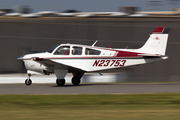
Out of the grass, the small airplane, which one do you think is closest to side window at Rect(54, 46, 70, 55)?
the small airplane

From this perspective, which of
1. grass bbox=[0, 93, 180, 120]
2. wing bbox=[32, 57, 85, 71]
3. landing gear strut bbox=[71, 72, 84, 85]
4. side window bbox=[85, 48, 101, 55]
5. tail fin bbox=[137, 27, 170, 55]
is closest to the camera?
grass bbox=[0, 93, 180, 120]

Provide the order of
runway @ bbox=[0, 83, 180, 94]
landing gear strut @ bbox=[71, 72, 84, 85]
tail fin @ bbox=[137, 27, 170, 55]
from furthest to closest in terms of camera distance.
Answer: landing gear strut @ bbox=[71, 72, 84, 85] < tail fin @ bbox=[137, 27, 170, 55] < runway @ bbox=[0, 83, 180, 94]

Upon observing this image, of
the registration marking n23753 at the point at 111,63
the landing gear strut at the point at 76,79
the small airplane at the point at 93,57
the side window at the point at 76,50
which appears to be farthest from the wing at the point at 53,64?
the registration marking n23753 at the point at 111,63

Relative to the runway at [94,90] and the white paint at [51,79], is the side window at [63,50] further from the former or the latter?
the white paint at [51,79]

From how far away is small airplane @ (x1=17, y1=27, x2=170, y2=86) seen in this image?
15.0m

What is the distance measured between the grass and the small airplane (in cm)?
501

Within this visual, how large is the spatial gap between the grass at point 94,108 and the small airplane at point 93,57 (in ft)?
16.4

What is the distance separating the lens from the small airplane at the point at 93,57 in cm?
1498

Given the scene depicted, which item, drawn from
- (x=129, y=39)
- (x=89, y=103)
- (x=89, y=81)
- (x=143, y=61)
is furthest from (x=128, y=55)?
(x=129, y=39)

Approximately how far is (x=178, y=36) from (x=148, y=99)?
1918cm

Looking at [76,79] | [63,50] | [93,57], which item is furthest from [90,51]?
[76,79]

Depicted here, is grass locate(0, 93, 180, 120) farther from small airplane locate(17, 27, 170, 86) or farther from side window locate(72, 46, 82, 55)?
side window locate(72, 46, 82, 55)

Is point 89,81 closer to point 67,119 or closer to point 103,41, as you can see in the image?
point 103,41

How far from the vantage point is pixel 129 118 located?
6.56 meters
